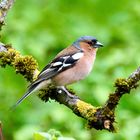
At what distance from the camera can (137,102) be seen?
7125mm

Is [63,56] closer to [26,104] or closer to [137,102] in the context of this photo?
[137,102]

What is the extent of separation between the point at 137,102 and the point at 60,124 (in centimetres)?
80

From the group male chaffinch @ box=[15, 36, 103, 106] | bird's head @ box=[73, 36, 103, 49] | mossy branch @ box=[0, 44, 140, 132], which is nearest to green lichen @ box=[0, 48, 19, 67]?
mossy branch @ box=[0, 44, 140, 132]

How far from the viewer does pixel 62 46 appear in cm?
995

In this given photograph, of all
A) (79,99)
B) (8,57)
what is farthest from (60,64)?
(79,99)

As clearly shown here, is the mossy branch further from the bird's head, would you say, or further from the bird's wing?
the bird's head

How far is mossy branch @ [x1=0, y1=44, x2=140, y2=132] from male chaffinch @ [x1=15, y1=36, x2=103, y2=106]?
0.31 meters

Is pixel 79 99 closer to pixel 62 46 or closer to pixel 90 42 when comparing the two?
pixel 90 42

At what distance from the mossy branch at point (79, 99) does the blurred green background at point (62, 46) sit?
6.7 inches

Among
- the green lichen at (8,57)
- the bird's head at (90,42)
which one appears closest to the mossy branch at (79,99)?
the green lichen at (8,57)

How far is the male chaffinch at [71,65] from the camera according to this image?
21.1ft

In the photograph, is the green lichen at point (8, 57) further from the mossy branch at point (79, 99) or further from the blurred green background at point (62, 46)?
the blurred green background at point (62, 46)

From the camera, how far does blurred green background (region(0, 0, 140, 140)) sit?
6.93m

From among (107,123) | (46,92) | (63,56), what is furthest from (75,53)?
(107,123)
